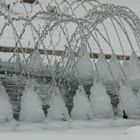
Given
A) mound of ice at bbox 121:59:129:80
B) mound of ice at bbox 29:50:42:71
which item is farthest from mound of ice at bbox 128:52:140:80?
mound of ice at bbox 29:50:42:71

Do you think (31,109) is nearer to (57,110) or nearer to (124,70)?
(57,110)

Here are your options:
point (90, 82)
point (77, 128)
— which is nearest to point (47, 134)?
point (77, 128)

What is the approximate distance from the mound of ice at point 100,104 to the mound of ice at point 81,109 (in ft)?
0.29

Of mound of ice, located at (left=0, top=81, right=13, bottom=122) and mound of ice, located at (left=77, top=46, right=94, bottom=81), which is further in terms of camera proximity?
mound of ice, located at (left=77, top=46, right=94, bottom=81)

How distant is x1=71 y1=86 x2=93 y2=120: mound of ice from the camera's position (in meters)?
3.88

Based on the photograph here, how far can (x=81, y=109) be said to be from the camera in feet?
12.8

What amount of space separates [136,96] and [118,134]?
96 centimetres

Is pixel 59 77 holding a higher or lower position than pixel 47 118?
higher

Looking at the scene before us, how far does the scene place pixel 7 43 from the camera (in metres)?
6.79

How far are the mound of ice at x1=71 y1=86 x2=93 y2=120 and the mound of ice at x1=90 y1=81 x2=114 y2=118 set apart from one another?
9 centimetres

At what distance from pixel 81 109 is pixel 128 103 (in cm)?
44

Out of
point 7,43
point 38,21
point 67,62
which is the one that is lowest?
point 67,62

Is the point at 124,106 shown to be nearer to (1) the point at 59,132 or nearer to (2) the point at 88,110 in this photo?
(2) the point at 88,110

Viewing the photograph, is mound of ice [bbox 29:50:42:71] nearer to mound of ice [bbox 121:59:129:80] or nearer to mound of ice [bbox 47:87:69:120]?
mound of ice [bbox 121:59:129:80]
